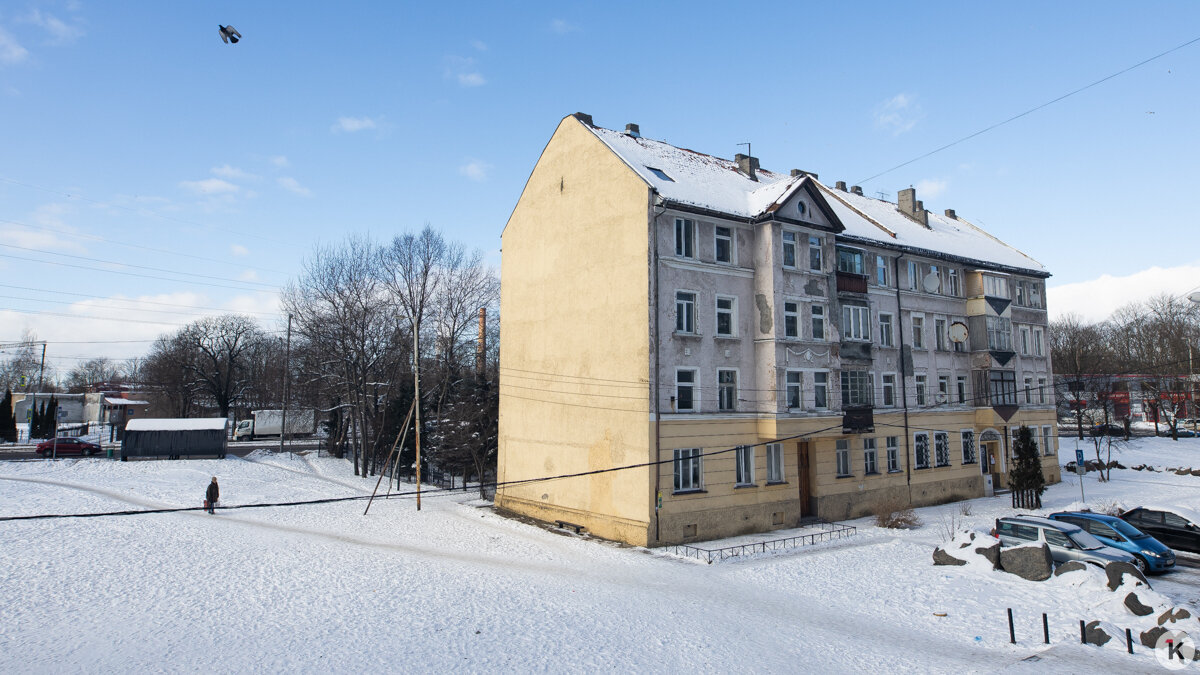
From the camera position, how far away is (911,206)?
42062mm

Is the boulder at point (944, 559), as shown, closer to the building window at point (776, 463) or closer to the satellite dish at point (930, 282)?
the building window at point (776, 463)

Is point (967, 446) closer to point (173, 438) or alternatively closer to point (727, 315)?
point (727, 315)

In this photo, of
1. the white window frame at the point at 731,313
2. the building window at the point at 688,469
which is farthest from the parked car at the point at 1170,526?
the white window frame at the point at 731,313

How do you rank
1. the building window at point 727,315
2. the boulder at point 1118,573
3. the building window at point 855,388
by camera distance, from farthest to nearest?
the building window at point 855,388 < the building window at point 727,315 < the boulder at point 1118,573

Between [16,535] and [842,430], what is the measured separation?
32022mm

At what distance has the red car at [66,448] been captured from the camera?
4469 cm

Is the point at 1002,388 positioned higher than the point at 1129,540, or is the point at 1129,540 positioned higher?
the point at 1002,388

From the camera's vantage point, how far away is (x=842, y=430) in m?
28.5

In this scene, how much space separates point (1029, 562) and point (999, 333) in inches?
885

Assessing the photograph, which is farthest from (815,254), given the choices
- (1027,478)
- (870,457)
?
(1027,478)

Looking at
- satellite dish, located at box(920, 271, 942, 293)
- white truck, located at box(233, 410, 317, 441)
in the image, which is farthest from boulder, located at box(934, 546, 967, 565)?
white truck, located at box(233, 410, 317, 441)

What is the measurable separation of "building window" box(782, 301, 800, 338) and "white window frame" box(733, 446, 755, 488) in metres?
5.38

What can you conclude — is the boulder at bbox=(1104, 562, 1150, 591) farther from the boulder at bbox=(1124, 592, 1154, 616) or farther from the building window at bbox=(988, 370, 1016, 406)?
the building window at bbox=(988, 370, 1016, 406)

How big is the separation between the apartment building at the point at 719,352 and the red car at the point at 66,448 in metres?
33.7
